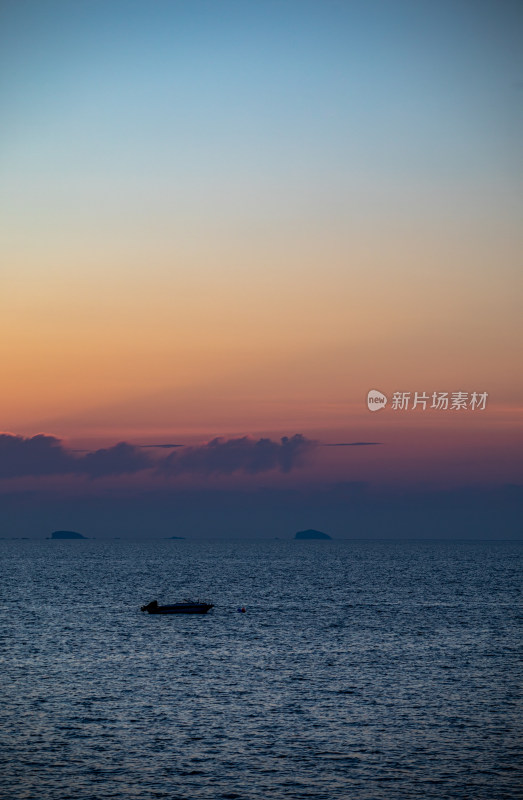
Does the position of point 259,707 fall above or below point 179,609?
above

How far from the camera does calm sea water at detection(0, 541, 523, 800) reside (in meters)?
48.8

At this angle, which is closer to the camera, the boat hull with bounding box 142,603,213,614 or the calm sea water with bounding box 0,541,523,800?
the calm sea water with bounding box 0,541,523,800

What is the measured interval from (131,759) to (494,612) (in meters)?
93.5

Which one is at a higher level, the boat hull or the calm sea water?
the calm sea water

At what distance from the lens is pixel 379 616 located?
4968 inches

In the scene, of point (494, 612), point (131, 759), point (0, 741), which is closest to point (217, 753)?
point (131, 759)

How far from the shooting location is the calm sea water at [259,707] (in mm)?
48750

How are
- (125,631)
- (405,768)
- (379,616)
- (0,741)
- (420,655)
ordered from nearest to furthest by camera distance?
(405,768) → (0,741) → (420,655) → (125,631) → (379,616)

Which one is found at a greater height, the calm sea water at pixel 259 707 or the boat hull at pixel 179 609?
the calm sea water at pixel 259 707

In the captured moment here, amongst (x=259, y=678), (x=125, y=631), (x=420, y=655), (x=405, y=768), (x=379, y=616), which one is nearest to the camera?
(x=405, y=768)

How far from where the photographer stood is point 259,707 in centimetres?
6531

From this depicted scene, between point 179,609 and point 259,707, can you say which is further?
point 179,609

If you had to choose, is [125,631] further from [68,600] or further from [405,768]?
[405,768]

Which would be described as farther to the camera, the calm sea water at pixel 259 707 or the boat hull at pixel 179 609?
the boat hull at pixel 179 609
